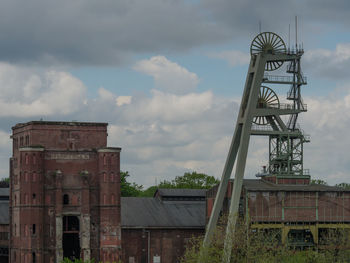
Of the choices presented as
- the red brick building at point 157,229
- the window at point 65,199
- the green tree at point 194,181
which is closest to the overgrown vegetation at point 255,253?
the window at point 65,199

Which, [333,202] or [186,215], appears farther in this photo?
[186,215]

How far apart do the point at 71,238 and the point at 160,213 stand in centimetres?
1178

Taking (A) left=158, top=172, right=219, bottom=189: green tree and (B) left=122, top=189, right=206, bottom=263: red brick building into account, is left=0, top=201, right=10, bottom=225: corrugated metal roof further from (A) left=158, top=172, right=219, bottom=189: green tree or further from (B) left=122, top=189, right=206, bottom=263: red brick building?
(A) left=158, top=172, right=219, bottom=189: green tree

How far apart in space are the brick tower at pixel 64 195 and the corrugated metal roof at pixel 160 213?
5.43 metres

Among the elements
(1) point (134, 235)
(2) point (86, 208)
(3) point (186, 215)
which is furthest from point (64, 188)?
(3) point (186, 215)

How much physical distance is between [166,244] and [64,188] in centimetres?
1393

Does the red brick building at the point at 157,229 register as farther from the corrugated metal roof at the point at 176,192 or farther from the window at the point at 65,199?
the window at the point at 65,199

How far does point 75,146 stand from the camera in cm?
9494

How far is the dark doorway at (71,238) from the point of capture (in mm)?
93625

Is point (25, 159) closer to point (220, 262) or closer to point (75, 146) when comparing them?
point (75, 146)

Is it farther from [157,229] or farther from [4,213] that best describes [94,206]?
[4,213]

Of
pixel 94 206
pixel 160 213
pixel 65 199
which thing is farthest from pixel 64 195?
pixel 160 213

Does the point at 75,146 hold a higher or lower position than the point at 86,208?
higher

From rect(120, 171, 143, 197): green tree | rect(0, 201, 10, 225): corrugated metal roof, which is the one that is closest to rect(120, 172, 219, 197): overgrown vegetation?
rect(120, 171, 143, 197): green tree
